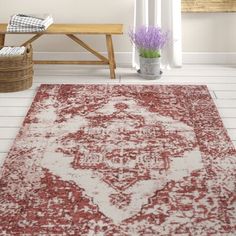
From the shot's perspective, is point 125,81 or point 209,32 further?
point 209,32

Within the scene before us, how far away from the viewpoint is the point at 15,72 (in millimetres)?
3963

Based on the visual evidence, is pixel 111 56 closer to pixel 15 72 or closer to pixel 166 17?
pixel 166 17

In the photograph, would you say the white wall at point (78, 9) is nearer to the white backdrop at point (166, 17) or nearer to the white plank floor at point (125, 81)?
the white backdrop at point (166, 17)

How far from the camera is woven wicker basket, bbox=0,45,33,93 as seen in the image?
3.92 m

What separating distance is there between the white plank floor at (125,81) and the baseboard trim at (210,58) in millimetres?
58

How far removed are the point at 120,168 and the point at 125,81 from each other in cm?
154

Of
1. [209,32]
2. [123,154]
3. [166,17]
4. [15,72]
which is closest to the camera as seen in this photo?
[123,154]

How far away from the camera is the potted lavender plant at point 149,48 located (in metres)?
4.30

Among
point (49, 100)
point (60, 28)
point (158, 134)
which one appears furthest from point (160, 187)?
point (60, 28)

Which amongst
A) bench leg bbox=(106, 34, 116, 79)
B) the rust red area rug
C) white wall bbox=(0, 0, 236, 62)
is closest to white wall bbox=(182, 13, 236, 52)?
white wall bbox=(0, 0, 236, 62)

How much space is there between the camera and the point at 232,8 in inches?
180

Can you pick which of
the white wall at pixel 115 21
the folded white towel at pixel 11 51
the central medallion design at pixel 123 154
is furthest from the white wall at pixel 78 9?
the central medallion design at pixel 123 154

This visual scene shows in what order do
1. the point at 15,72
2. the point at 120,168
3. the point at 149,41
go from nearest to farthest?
the point at 120,168
the point at 15,72
the point at 149,41

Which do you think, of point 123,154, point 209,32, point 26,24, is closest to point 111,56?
point 26,24
